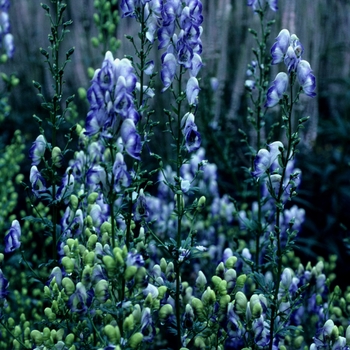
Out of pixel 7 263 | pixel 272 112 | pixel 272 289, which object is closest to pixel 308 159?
pixel 272 112

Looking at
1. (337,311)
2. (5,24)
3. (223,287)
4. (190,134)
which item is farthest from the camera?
(5,24)

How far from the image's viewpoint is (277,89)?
2.36m

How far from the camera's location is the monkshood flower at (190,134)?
232cm

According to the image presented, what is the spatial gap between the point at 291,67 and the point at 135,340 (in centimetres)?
112

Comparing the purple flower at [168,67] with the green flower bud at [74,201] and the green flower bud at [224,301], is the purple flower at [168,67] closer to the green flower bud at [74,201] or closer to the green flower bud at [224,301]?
the green flower bud at [74,201]

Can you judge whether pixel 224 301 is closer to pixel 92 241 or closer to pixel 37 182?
pixel 92 241

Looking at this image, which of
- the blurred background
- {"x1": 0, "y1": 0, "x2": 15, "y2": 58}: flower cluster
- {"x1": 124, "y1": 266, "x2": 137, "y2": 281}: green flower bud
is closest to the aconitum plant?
{"x1": 124, "y1": 266, "x2": 137, "y2": 281}: green flower bud

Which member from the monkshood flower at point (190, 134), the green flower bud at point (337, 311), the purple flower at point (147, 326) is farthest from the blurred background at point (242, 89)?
the purple flower at point (147, 326)

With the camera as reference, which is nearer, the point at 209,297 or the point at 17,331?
the point at 209,297

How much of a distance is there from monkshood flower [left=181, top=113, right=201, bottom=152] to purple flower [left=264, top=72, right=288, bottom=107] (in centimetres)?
31

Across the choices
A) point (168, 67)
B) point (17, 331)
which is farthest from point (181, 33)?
point (17, 331)

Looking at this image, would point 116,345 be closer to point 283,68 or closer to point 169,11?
point 169,11

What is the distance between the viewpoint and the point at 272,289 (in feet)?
8.05

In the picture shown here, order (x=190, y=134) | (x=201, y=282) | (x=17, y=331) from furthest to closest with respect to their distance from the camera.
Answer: (x=17, y=331)
(x=201, y=282)
(x=190, y=134)
